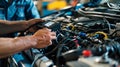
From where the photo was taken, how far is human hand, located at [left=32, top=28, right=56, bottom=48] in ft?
5.10

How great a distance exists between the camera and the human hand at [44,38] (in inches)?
61.2

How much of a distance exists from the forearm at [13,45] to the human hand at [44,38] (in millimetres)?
46

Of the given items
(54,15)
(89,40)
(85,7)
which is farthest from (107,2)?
(89,40)

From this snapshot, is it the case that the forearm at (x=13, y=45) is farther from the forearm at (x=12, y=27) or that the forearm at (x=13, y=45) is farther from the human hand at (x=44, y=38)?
the forearm at (x=12, y=27)

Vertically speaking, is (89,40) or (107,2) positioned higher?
(107,2)

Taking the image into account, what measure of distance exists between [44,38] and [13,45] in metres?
0.20

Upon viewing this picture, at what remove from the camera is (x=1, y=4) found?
2.56 meters

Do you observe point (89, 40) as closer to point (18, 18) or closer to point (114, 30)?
point (114, 30)

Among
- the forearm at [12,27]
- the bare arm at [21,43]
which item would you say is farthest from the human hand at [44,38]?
the forearm at [12,27]

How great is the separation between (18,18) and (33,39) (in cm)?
119

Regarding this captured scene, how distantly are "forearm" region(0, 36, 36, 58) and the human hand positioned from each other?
5 centimetres

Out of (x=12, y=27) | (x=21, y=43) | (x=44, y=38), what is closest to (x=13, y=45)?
(x=21, y=43)

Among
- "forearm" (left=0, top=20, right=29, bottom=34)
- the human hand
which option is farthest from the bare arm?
"forearm" (left=0, top=20, right=29, bottom=34)

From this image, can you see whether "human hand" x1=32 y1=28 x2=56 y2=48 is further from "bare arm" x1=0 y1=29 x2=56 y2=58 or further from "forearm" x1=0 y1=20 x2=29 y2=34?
"forearm" x1=0 y1=20 x2=29 y2=34
